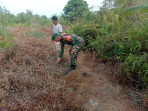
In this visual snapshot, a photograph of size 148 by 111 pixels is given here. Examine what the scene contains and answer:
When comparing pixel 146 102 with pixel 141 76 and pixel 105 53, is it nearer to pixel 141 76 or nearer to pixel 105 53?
pixel 141 76

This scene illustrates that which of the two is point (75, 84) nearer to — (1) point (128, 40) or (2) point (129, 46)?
(2) point (129, 46)

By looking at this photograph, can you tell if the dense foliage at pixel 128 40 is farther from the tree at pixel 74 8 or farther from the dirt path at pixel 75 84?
the tree at pixel 74 8

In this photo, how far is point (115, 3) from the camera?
5242mm

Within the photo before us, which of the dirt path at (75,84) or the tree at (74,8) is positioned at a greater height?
the tree at (74,8)

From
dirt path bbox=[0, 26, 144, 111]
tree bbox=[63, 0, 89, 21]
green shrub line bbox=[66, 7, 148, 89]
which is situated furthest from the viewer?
tree bbox=[63, 0, 89, 21]

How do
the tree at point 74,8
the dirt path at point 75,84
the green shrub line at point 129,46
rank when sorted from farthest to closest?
the tree at point 74,8 → the green shrub line at point 129,46 → the dirt path at point 75,84

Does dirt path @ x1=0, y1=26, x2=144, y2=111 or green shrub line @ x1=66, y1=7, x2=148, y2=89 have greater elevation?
green shrub line @ x1=66, y1=7, x2=148, y2=89

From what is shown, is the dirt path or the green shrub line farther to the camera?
the green shrub line

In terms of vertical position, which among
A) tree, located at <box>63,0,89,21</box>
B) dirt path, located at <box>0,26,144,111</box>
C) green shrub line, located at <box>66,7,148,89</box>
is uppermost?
tree, located at <box>63,0,89,21</box>

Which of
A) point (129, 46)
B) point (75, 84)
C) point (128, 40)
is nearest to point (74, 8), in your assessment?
point (128, 40)

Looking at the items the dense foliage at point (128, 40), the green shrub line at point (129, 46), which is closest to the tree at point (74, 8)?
the dense foliage at point (128, 40)

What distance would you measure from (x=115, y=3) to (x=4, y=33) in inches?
187

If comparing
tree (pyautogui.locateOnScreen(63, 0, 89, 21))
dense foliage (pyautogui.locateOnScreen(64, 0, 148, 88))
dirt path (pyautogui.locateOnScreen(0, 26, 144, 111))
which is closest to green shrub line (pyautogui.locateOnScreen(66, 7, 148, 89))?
dense foliage (pyautogui.locateOnScreen(64, 0, 148, 88))

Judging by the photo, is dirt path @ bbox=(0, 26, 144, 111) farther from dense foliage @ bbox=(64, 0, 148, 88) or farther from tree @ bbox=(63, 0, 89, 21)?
tree @ bbox=(63, 0, 89, 21)
